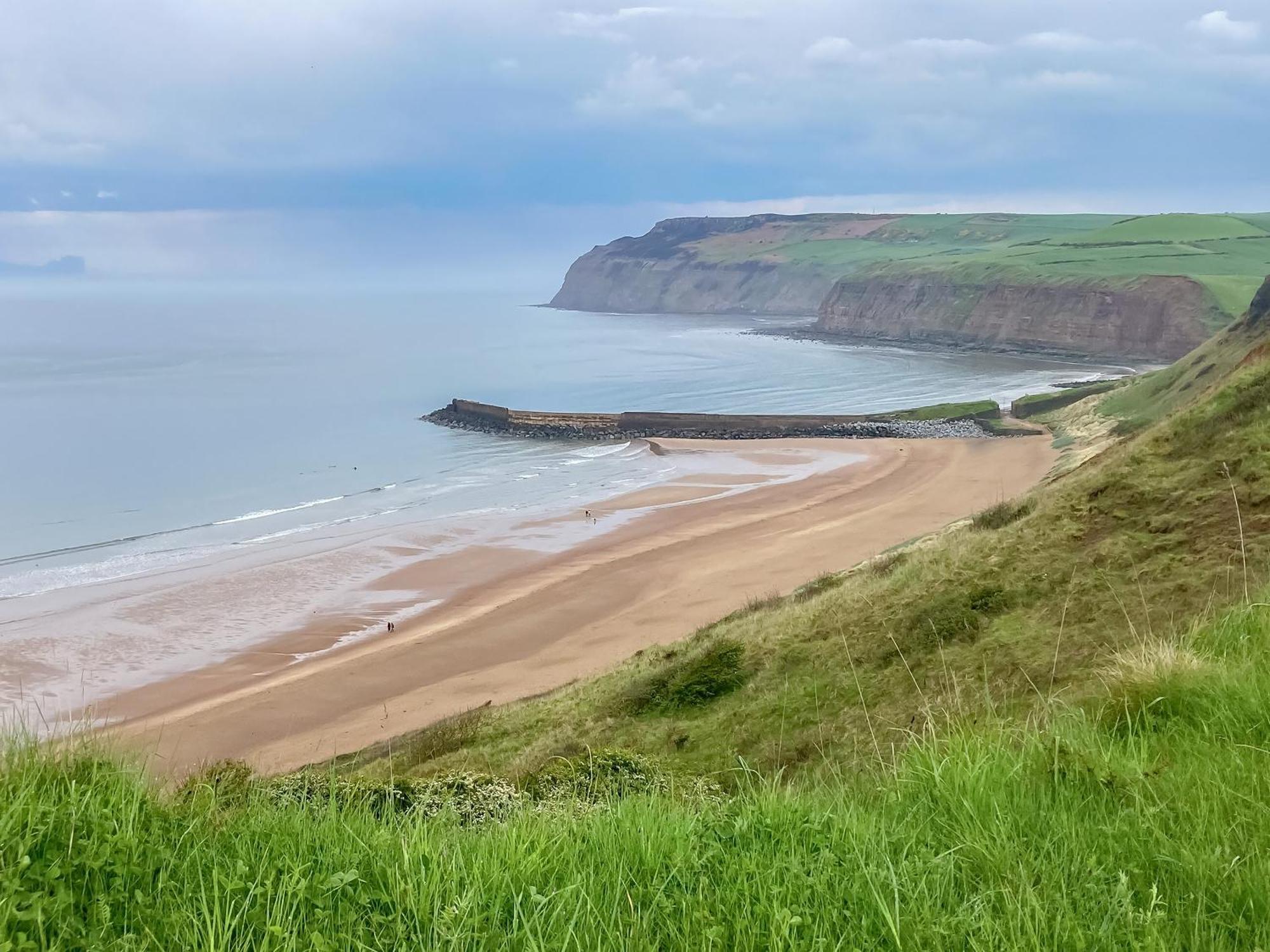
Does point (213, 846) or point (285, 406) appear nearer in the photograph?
point (213, 846)

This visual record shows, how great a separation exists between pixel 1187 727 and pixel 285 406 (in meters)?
88.9

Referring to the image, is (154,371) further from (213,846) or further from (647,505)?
(213,846)

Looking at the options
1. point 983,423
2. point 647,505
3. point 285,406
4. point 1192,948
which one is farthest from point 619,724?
point 285,406

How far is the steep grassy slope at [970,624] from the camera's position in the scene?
9953 millimetres

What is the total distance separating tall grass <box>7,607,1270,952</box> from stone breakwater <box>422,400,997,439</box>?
6293 cm

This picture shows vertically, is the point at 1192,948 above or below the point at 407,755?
above

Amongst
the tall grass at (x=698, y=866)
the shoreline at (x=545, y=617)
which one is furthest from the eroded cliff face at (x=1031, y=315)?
the tall grass at (x=698, y=866)

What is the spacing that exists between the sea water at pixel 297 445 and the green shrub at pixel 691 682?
16500mm

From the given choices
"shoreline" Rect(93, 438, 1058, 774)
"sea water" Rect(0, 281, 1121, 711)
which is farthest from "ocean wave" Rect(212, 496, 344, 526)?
"shoreline" Rect(93, 438, 1058, 774)

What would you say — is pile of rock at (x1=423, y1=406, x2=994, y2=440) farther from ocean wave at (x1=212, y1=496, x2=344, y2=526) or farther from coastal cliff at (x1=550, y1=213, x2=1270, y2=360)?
coastal cliff at (x1=550, y1=213, x2=1270, y2=360)

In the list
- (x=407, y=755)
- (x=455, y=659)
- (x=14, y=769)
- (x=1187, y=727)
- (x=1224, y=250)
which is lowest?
(x=455, y=659)

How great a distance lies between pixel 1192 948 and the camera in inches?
111

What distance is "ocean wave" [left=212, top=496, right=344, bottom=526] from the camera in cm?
4550

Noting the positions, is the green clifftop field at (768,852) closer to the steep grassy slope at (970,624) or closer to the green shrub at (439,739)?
the steep grassy slope at (970,624)
